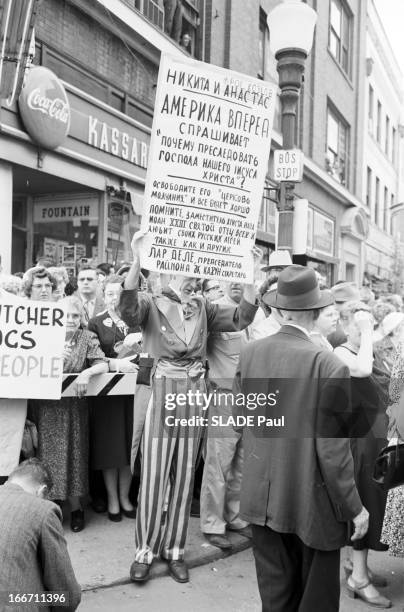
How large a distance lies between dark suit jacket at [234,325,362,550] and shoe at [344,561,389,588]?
1.58m

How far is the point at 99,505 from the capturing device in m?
5.04

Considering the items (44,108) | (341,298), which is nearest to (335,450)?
(341,298)

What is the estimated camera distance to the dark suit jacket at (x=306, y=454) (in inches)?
104

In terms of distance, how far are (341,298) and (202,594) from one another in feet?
9.35

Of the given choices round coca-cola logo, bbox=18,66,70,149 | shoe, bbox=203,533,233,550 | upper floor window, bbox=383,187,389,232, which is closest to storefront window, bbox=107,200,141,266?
round coca-cola logo, bbox=18,66,70,149

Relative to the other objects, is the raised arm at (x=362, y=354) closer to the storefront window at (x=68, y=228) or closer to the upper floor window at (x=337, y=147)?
the storefront window at (x=68, y=228)

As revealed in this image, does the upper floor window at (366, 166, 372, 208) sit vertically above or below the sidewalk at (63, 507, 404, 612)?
above

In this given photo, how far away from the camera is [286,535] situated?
280 cm

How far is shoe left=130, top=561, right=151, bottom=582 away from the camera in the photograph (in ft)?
12.6

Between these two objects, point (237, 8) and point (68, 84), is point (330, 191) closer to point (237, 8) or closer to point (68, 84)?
point (237, 8)

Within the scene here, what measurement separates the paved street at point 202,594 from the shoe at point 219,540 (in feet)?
0.69

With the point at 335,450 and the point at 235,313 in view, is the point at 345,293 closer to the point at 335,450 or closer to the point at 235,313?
the point at 235,313

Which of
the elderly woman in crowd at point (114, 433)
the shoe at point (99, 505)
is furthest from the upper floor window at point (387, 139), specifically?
the shoe at point (99, 505)

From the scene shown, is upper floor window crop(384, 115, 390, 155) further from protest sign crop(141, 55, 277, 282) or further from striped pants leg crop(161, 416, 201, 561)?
striped pants leg crop(161, 416, 201, 561)
